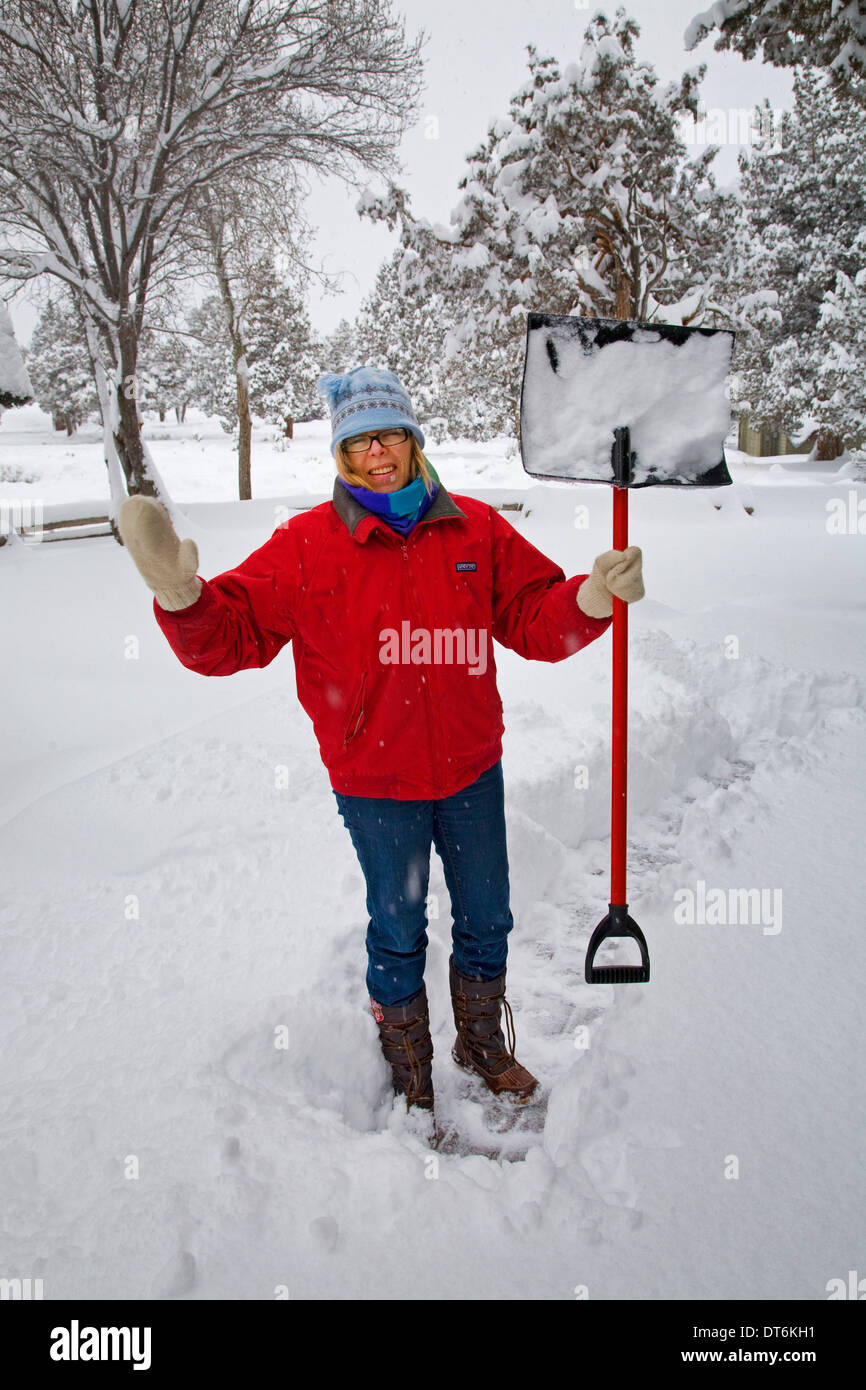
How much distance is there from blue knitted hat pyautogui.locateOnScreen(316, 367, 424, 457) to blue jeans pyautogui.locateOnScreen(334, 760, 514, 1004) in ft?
3.25

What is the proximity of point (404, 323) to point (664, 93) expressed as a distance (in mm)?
29478

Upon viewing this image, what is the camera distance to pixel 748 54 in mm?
5957

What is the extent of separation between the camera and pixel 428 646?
2.17 metres

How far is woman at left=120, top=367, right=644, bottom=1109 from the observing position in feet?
7.01

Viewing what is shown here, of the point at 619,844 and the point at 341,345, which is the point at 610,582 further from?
the point at 341,345

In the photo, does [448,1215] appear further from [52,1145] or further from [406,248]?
[406,248]

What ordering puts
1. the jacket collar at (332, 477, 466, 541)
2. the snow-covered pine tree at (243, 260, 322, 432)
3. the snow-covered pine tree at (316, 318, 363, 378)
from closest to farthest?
the jacket collar at (332, 477, 466, 541)
the snow-covered pine tree at (243, 260, 322, 432)
the snow-covered pine tree at (316, 318, 363, 378)

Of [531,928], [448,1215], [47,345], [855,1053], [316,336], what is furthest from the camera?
[47,345]

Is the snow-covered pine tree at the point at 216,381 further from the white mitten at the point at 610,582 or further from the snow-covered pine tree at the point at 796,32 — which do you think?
the white mitten at the point at 610,582

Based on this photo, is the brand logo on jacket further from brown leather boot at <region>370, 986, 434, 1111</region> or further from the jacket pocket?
brown leather boot at <region>370, 986, 434, 1111</region>

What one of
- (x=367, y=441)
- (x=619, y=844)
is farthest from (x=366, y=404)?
(x=619, y=844)

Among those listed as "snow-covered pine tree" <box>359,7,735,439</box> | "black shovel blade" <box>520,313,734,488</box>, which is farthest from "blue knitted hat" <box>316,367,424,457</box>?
"snow-covered pine tree" <box>359,7,735,439</box>

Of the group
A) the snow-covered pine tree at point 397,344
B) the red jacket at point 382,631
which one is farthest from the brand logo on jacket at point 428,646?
the snow-covered pine tree at point 397,344
